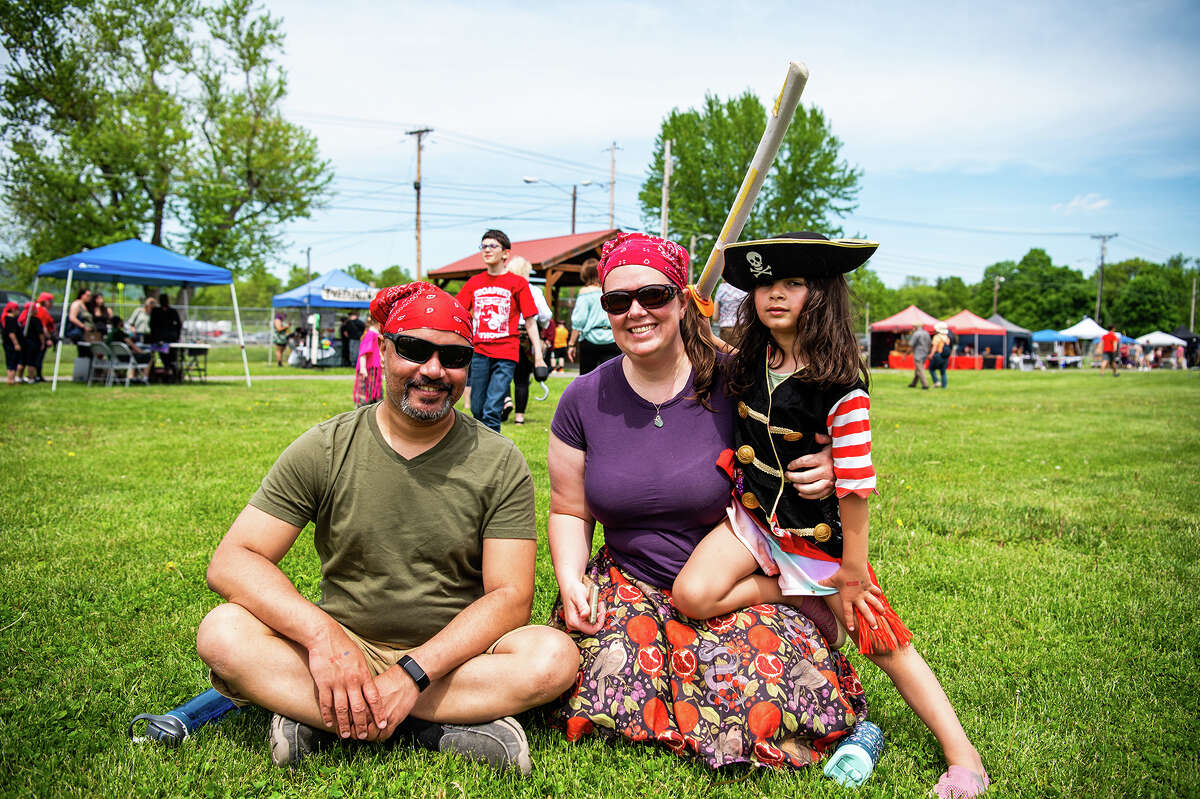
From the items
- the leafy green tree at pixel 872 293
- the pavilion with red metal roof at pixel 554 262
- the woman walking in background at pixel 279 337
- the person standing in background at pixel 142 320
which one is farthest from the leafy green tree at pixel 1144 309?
the person standing in background at pixel 142 320

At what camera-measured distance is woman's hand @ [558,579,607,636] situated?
2680mm

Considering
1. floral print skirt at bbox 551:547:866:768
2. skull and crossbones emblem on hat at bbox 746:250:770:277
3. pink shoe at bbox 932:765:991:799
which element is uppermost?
skull and crossbones emblem on hat at bbox 746:250:770:277

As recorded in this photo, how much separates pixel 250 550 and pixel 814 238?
2090 mm

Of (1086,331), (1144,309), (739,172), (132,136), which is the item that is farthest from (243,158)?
(1144,309)

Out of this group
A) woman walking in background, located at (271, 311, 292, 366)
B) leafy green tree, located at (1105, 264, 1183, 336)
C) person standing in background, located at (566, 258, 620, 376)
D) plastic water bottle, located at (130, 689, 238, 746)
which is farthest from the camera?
leafy green tree, located at (1105, 264, 1183, 336)

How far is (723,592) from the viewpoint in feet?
8.58

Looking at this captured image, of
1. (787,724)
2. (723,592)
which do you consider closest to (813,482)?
(723,592)

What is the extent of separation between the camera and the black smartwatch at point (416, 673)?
92.7 inches

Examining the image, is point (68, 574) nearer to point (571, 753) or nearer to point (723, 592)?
point (571, 753)

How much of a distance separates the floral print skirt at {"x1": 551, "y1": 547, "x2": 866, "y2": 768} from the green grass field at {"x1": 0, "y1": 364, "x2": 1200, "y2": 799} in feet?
0.29

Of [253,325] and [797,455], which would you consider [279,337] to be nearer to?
[253,325]

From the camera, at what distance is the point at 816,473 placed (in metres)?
2.48

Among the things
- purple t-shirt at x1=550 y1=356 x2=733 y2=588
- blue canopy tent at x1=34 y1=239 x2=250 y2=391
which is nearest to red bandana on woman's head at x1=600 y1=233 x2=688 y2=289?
purple t-shirt at x1=550 y1=356 x2=733 y2=588

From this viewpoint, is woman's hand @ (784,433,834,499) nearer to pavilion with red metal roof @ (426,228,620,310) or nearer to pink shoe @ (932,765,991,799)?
pink shoe @ (932,765,991,799)
